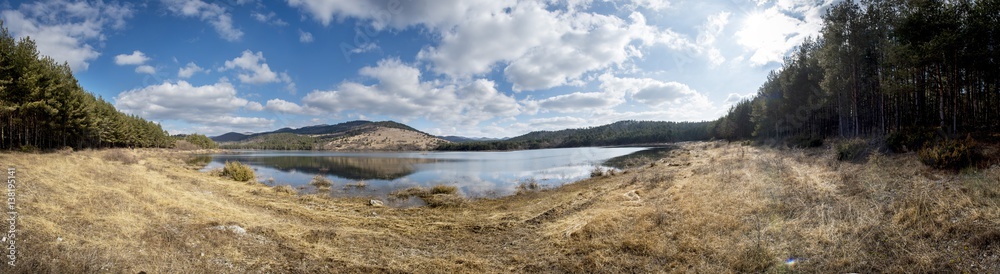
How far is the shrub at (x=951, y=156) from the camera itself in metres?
10.8

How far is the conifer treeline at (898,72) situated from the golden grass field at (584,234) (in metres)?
9.24

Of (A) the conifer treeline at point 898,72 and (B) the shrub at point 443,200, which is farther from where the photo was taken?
(B) the shrub at point 443,200

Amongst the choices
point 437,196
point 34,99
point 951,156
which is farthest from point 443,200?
point 34,99

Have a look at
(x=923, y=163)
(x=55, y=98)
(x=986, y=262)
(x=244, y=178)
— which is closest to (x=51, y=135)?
(x=55, y=98)

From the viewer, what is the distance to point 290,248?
809 centimetres

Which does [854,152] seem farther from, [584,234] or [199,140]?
[199,140]

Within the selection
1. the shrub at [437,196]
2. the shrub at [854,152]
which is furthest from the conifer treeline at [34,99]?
the shrub at [854,152]

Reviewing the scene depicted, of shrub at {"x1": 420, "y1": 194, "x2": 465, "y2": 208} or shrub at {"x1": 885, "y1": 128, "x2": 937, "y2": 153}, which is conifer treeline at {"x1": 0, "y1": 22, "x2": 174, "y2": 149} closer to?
shrub at {"x1": 420, "y1": 194, "x2": 465, "y2": 208}

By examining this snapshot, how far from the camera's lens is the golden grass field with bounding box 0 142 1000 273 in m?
5.81

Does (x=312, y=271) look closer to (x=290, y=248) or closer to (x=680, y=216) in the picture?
(x=290, y=248)

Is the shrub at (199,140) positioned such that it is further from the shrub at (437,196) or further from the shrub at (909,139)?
the shrub at (909,139)

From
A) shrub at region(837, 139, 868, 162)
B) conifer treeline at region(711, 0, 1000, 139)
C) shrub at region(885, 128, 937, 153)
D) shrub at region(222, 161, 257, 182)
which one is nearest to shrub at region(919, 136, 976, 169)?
shrub at region(885, 128, 937, 153)

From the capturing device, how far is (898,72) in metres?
18.4

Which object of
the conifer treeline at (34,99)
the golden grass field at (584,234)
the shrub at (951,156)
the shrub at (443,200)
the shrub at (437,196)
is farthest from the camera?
the conifer treeline at (34,99)
